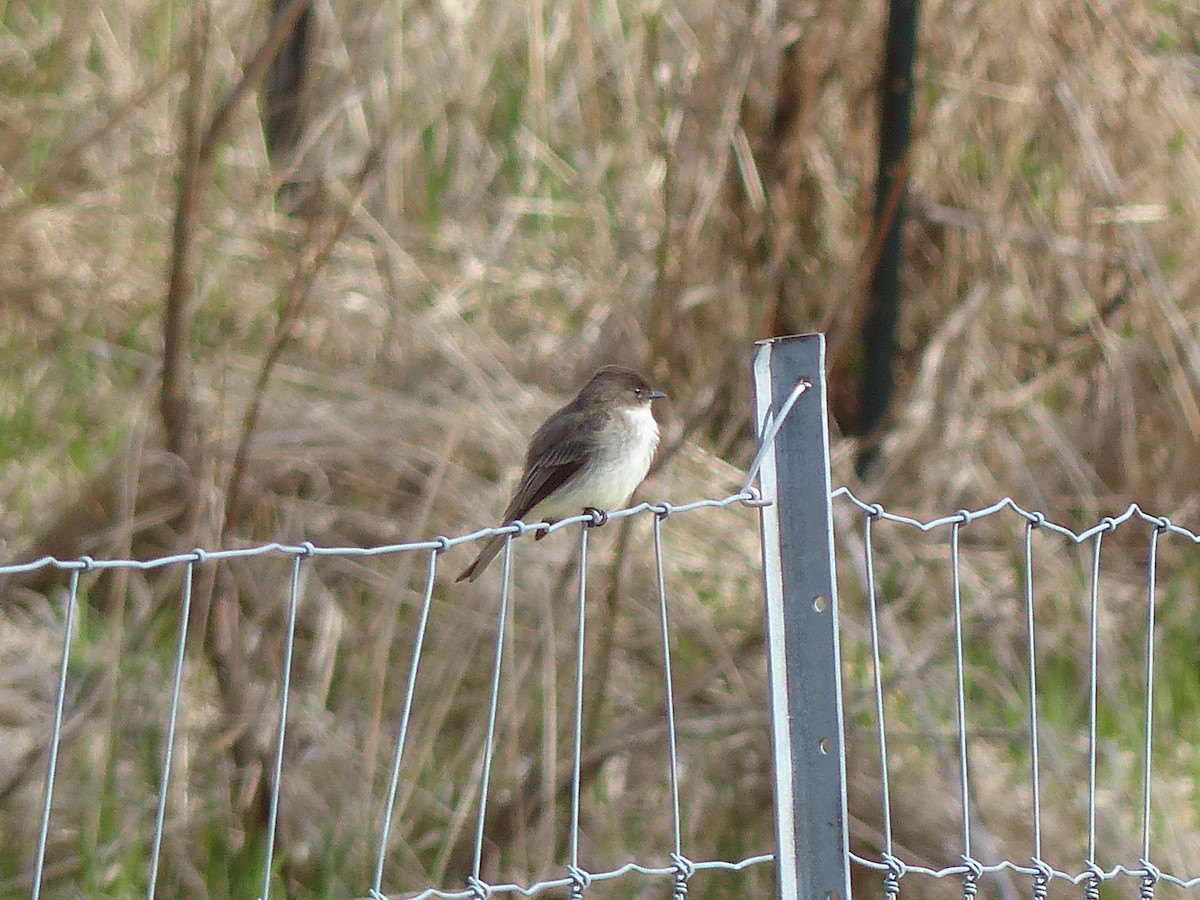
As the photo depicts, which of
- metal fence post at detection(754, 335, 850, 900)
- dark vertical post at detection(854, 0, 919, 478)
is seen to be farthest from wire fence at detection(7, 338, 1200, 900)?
dark vertical post at detection(854, 0, 919, 478)

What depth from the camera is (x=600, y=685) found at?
199 inches

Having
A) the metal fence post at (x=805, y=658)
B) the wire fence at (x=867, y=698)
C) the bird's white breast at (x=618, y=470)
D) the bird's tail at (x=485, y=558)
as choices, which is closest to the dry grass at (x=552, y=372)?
the wire fence at (x=867, y=698)

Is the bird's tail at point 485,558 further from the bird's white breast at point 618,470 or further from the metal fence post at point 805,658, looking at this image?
the metal fence post at point 805,658

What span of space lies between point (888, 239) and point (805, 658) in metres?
4.56

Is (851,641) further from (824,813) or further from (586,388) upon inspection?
(824,813)

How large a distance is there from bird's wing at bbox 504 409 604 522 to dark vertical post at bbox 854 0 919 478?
1.92 meters

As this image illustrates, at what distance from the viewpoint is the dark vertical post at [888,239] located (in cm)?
666

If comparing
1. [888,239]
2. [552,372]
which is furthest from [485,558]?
[888,239]

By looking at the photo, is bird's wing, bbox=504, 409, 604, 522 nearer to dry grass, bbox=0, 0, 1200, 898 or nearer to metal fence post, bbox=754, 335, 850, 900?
dry grass, bbox=0, 0, 1200, 898

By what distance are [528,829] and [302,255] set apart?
66.7 inches

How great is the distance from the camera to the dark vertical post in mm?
6656

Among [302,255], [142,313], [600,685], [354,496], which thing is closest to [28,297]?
[142,313]

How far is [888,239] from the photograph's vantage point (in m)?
6.87

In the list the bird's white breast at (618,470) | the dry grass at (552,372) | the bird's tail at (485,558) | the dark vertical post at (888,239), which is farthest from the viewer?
the dark vertical post at (888,239)
